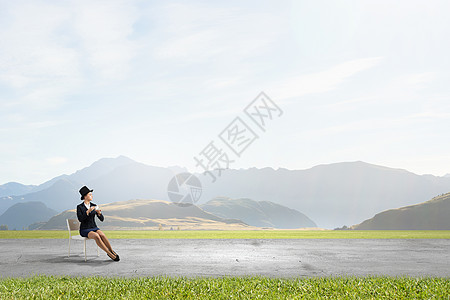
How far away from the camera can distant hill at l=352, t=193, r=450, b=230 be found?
163 feet

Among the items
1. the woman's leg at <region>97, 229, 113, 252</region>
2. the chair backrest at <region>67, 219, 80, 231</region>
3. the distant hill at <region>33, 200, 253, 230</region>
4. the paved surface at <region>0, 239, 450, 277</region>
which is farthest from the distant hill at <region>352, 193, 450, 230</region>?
the woman's leg at <region>97, 229, 113, 252</region>

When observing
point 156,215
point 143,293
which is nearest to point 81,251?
point 143,293

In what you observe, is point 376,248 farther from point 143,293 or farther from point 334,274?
point 143,293

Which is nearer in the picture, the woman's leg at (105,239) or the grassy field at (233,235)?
the woman's leg at (105,239)

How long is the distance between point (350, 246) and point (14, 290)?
1030 cm

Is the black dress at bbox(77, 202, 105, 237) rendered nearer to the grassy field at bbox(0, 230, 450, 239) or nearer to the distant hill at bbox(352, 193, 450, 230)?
the grassy field at bbox(0, 230, 450, 239)

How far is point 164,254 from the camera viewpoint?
10.8 metres

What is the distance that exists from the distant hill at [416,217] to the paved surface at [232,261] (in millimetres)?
40105

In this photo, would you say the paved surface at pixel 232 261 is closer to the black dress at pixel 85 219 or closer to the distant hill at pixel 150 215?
the black dress at pixel 85 219

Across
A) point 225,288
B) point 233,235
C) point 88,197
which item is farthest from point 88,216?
point 233,235

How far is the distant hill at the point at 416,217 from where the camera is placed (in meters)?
49.8

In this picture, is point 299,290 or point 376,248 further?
point 376,248

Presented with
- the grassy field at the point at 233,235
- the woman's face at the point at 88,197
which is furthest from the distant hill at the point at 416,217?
the woman's face at the point at 88,197

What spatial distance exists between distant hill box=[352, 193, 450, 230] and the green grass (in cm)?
4523
